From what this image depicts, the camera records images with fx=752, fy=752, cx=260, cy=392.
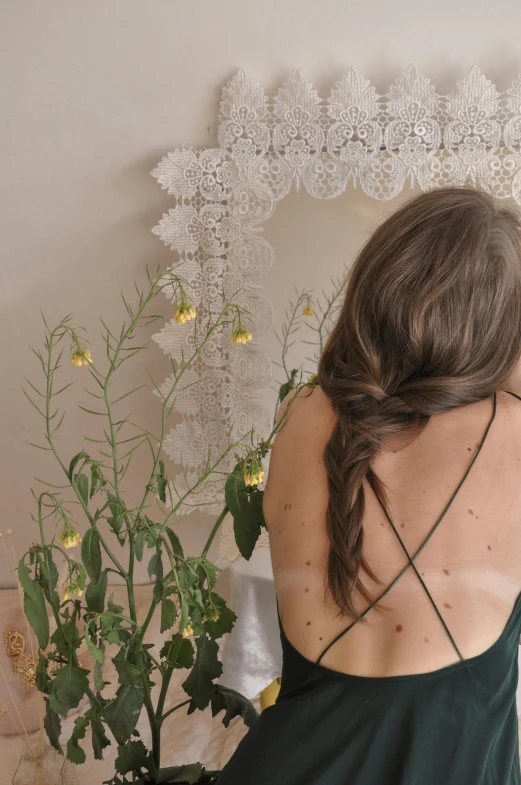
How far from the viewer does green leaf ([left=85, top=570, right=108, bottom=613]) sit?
1088 mm

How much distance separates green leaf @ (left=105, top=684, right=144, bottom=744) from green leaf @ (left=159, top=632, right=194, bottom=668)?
61 mm

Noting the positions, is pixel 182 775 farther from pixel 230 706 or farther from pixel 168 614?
pixel 168 614

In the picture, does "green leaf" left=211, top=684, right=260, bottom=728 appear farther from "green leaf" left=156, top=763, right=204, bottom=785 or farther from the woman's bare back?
the woman's bare back

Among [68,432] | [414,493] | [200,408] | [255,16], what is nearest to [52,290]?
[68,432]

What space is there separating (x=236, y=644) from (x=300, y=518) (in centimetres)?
73

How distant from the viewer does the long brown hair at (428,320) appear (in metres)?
1.03

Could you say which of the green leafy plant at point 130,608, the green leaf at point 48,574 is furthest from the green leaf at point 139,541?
the green leaf at point 48,574

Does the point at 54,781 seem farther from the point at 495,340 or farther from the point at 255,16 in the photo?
the point at 255,16

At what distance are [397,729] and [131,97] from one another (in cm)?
154

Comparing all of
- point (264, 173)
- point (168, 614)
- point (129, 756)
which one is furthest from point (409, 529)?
point (264, 173)

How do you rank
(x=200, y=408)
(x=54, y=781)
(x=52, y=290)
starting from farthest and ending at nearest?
1. (x=52, y=290)
2. (x=200, y=408)
3. (x=54, y=781)

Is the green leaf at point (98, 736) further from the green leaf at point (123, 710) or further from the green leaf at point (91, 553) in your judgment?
the green leaf at point (91, 553)

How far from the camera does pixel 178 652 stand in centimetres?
110

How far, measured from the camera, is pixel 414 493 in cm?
95
